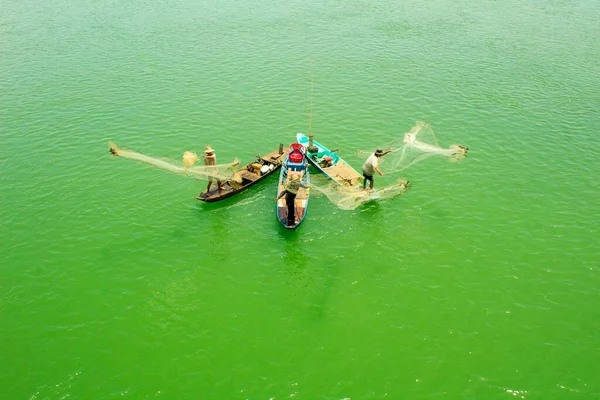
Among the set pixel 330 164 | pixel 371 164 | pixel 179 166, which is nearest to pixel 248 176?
pixel 330 164

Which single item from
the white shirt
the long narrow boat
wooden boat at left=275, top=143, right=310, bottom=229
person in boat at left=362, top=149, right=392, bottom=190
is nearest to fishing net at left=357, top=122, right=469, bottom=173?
person in boat at left=362, top=149, right=392, bottom=190

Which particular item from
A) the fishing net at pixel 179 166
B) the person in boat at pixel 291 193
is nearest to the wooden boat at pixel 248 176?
the fishing net at pixel 179 166

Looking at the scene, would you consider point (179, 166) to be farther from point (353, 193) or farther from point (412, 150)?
point (412, 150)

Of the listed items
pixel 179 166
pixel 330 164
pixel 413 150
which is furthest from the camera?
pixel 330 164

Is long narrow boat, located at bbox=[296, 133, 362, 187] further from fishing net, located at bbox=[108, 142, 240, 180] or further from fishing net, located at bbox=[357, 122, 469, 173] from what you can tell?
fishing net, located at bbox=[108, 142, 240, 180]

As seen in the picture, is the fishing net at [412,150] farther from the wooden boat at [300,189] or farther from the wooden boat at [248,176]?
the wooden boat at [248,176]

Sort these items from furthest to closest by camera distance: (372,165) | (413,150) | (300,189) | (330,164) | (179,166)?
1. (330,164)
2. (300,189)
3. (413,150)
4. (372,165)
5. (179,166)
